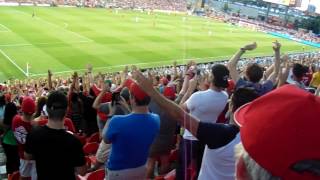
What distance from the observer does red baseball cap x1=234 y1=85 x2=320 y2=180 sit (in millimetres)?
1397

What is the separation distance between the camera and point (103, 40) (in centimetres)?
3675

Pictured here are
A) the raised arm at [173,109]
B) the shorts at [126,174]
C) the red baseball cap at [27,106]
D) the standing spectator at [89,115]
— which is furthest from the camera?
the standing spectator at [89,115]

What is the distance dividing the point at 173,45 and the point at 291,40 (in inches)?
778

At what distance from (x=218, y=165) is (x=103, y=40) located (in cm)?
3412

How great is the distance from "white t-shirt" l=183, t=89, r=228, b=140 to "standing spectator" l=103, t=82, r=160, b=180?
1.50ft

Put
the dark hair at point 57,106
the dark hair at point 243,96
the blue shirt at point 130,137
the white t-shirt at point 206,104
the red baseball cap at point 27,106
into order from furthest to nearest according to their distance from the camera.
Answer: the red baseball cap at point 27,106 < the blue shirt at point 130,137 < the white t-shirt at point 206,104 < the dark hair at point 57,106 < the dark hair at point 243,96

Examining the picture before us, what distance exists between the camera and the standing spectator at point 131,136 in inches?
170

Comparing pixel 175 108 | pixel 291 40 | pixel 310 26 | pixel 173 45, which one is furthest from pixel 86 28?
pixel 175 108

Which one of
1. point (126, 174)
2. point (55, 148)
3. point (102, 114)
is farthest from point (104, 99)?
point (55, 148)

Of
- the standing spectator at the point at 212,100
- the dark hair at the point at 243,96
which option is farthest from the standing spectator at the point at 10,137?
the dark hair at the point at 243,96

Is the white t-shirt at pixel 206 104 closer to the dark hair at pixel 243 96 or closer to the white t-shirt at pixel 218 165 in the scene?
the dark hair at pixel 243 96

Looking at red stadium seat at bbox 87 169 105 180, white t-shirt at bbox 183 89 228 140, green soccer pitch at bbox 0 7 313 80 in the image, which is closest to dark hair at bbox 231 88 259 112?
white t-shirt at bbox 183 89 228 140

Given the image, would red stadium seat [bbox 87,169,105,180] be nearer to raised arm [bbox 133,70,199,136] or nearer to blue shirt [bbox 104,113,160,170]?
blue shirt [bbox 104,113,160,170]

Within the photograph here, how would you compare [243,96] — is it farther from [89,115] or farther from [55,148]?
[89,115]
